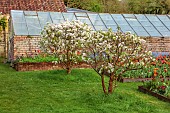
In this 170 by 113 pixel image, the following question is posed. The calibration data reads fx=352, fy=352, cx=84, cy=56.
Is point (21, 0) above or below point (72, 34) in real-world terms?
above

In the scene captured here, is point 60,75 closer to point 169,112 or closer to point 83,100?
point 83,100

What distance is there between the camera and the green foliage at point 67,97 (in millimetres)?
7695

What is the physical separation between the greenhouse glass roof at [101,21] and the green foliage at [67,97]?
5291mm

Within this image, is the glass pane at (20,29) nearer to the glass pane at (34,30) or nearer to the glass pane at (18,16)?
the glass pane at (34,30)

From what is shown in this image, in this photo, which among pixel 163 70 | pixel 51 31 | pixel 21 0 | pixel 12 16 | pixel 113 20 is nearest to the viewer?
pixel 51 31

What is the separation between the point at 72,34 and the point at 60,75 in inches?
74.5

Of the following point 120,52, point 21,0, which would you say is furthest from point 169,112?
point 21,0

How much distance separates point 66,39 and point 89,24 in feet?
22.5

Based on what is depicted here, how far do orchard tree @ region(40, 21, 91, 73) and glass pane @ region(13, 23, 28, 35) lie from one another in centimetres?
426

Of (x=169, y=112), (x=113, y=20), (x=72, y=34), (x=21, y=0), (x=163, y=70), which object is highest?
(x=21, y=0)

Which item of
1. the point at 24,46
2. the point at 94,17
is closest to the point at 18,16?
the point at 24,46

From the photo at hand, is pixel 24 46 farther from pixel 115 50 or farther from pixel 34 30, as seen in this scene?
pixel 115 50

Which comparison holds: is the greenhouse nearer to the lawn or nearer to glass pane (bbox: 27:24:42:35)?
glass pane (bbox: 27:24:42:35)

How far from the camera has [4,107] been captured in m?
7.80
